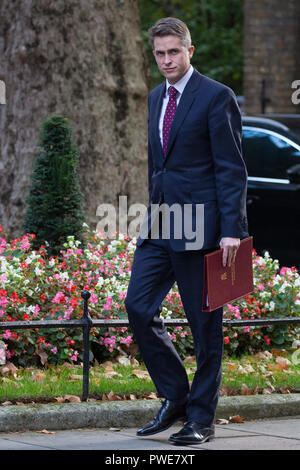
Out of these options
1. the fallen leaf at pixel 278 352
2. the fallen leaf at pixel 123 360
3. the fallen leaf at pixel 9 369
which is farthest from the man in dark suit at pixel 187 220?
the fallen leaf at pixel 278 352

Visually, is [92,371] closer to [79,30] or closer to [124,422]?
[124,422]

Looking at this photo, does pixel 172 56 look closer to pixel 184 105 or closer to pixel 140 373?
pixel 184 105

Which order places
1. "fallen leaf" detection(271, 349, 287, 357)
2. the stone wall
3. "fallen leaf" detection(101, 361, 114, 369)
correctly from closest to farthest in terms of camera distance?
"fallen leaf" detection(101, 361, 114, 369)
"fallen leaf" detection(271, 349, 287, 357)
the stone wall

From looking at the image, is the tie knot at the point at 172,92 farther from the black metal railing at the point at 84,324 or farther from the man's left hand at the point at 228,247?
the black metal railing at the point at 84,324

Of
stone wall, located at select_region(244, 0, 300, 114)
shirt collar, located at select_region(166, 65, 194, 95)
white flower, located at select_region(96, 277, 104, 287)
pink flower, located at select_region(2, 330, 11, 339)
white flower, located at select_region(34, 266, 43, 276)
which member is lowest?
pink flower, located at select_region(2, 330, 11, 339)

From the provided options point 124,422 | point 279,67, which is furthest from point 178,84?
point 279,67

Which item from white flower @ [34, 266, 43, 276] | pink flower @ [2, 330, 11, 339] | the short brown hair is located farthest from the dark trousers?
white flower @ [34, 266, 43, 276]

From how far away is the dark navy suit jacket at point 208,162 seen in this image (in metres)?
5.86

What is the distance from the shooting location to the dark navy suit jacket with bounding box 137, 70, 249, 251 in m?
5.86

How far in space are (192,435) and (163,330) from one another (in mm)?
591

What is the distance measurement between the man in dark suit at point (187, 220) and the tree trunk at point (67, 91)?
470cm

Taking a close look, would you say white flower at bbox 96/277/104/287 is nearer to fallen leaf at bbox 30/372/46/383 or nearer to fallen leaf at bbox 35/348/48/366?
fallen leaf at bbox 35/348/48/366

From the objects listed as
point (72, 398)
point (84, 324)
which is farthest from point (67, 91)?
point (72, 398)

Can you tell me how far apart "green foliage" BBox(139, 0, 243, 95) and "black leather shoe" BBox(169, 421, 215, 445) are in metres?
30.9
